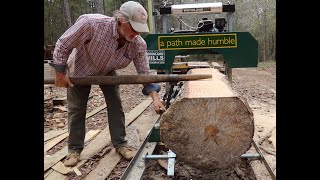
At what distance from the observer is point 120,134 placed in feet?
11.9

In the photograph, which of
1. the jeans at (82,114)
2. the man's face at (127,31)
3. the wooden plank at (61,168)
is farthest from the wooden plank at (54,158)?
the man's face at (127,31)

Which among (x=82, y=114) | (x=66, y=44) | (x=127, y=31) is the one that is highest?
(x=127, y=31)

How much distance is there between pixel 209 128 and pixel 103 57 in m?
1.31

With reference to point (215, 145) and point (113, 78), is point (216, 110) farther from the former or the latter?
point (113, 78)

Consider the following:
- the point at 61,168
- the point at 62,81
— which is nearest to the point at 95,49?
the point at 62,81

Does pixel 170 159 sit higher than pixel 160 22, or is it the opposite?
pixel 160 22

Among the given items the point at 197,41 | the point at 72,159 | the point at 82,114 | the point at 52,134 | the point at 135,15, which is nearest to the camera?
the point at 135,15

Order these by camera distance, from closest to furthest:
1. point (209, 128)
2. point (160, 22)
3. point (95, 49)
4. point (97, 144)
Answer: point (209, 128)
point (95, 49)
point (97, 144)
point (160, 22)

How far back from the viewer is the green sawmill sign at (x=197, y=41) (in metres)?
3.74

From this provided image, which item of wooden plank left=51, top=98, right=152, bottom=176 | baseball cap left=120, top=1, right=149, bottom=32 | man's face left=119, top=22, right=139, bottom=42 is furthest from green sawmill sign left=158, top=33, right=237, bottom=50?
wooden plank left=51, top=98, right=152, bottom=176

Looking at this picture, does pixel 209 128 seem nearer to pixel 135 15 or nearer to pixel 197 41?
pixel 135 15

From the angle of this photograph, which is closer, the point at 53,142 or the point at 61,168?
the point at 61,168

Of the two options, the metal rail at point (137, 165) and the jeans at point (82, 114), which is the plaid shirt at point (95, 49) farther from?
the metal rail at point (137, 165)

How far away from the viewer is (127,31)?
9.49 ft
